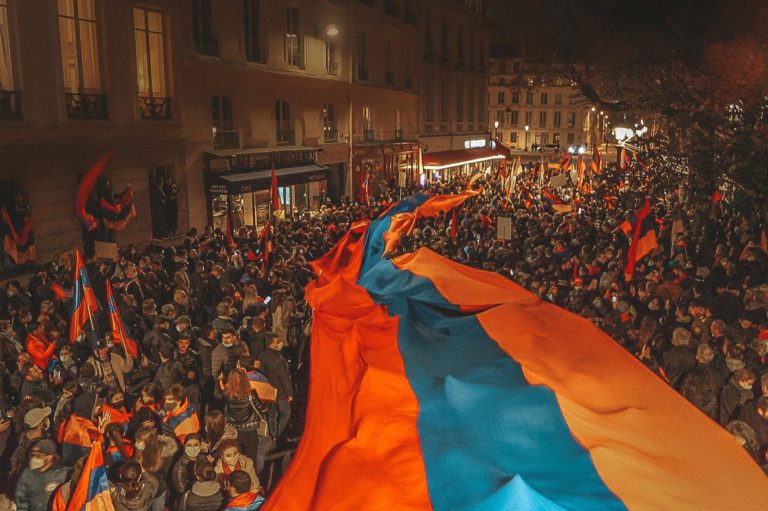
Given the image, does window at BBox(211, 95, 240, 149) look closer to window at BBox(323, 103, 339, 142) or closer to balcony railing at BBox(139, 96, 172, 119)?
balcony railing at BBox(139, 96, 172, 119)

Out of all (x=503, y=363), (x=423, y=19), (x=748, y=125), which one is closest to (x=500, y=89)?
(x=423, y=19)

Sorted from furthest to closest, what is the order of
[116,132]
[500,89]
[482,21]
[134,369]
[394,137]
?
[500,89] → [482,21] → [394,137] → [116,132] → [134,369]

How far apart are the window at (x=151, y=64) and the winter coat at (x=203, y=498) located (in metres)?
15.3

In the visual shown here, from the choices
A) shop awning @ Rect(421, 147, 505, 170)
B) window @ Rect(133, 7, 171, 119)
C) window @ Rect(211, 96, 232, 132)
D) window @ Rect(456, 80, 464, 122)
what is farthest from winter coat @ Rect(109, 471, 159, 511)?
window @ Rect(456, 80, 464, 122)

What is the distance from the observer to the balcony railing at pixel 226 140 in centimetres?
2200

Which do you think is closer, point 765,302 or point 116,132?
point 765,302

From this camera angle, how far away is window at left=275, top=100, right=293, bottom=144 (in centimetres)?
2542

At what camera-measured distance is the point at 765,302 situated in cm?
979

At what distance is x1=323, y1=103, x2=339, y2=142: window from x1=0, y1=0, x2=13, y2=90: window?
14.9 metres

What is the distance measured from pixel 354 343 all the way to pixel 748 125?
42.7 feet

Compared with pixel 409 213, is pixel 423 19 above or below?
above

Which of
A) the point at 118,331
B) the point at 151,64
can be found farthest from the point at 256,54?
the point at 118,331

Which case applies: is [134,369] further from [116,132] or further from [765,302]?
[116,132]

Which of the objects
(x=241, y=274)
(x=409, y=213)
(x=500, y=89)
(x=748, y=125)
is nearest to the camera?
(x=241, y=274)
